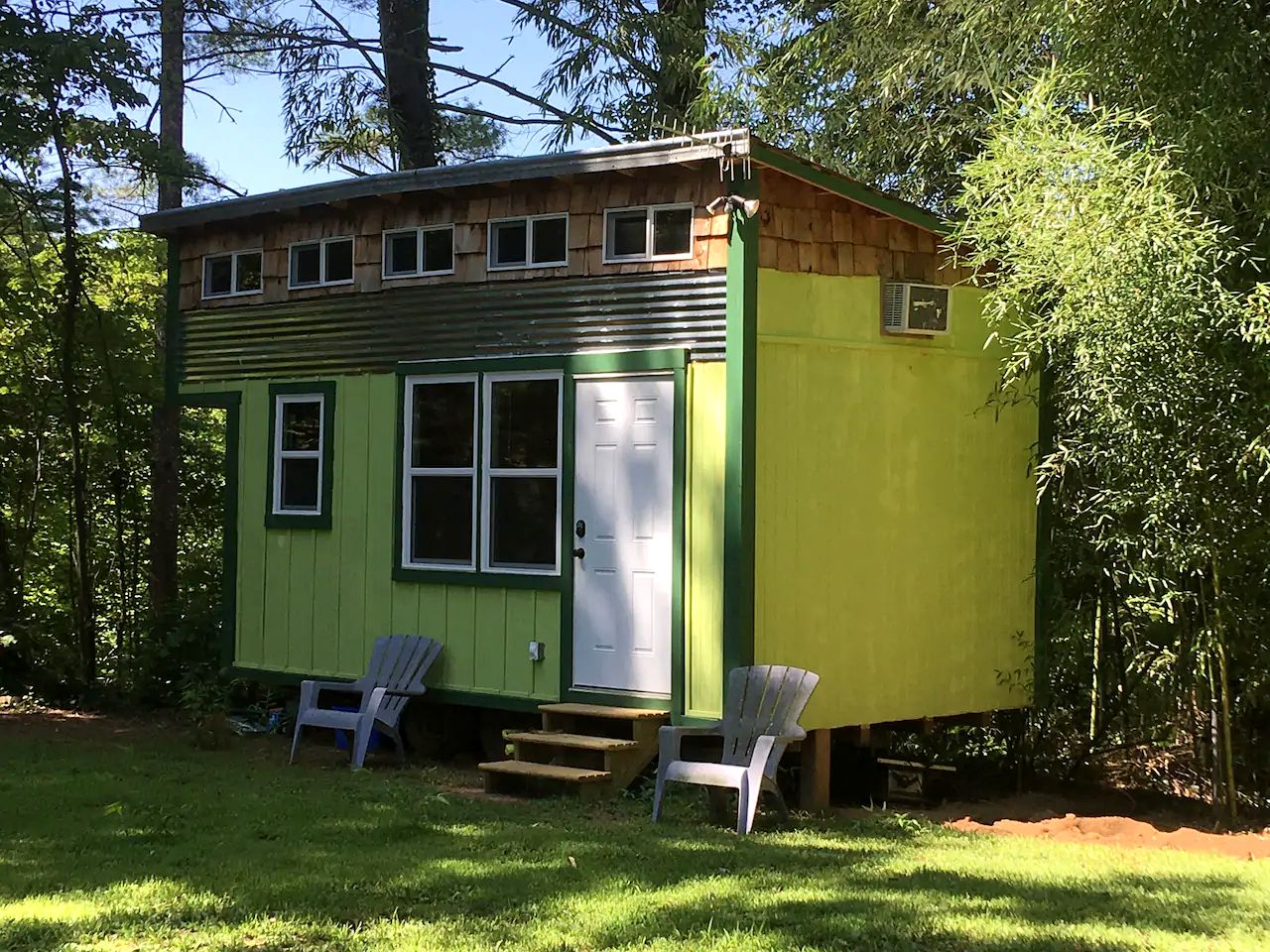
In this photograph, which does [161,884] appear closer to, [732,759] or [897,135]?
[732,759]

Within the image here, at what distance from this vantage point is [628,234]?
8.36 meters

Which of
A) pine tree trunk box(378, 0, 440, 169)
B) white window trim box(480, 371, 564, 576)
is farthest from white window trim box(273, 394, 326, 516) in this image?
pine tree trunk box(378, 0, 440, 169)

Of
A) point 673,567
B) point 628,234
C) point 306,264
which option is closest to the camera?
point 673,567

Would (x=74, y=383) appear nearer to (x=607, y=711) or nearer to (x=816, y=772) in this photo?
(x=607, y=711)

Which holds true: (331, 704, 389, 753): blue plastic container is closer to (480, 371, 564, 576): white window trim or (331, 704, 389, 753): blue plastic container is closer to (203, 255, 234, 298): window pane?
(480, 371, 564, 576): white window trim

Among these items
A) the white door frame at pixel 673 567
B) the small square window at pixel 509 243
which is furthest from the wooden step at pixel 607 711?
the small square window at pixel 509 243

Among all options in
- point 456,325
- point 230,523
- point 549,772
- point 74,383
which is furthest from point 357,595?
point 74,383

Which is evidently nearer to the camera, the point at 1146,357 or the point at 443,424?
the point at 1146,357

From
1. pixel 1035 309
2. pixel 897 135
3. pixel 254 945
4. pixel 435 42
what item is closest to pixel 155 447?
pixel 435 42

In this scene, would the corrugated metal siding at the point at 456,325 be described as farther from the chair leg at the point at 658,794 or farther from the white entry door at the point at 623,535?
the chair leg at the point at 658,794

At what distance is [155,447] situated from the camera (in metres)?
13.3

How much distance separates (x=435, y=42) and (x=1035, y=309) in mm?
9334

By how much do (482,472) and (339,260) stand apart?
76.6 inches

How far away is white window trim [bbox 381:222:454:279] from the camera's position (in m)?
9.16
